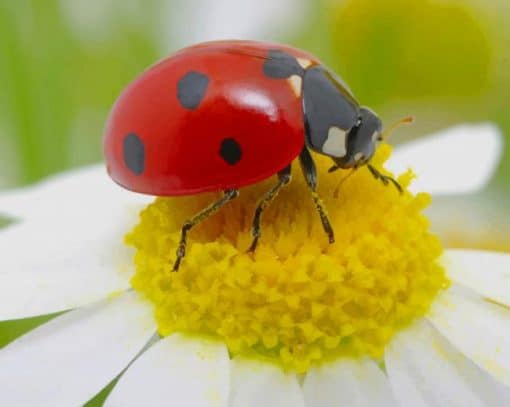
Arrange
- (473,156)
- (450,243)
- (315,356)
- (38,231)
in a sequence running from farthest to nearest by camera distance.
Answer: (450,243) < (473,156) < (38,231) < (315,356)

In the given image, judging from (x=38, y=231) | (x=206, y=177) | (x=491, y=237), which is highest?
(x=206, y=177)

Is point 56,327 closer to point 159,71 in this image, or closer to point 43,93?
point 159,71

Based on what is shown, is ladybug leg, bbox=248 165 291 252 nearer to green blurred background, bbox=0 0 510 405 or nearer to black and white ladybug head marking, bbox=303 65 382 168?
black and white ladybug head marking, bbox=303 65 382 168

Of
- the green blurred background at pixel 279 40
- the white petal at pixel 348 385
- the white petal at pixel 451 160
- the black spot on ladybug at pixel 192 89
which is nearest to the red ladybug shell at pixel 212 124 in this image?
the black spot on ladybug at pixel 192 89

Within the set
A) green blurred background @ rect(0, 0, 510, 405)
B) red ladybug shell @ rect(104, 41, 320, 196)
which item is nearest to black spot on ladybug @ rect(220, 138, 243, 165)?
red ladybug shell @ rect(104, 41, 320, 196)

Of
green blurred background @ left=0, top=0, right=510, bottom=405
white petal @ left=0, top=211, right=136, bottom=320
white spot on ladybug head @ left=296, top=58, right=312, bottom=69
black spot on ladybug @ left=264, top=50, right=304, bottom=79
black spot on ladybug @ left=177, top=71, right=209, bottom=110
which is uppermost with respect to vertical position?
black spot on ladybug @ left=264, top=50, right=304, bottom=79

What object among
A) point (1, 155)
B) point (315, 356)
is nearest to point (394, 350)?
point (315, 356)

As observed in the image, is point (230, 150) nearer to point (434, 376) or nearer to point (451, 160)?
point (434, 376)

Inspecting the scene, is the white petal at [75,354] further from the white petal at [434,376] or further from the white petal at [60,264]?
the white petal at [434,376]
